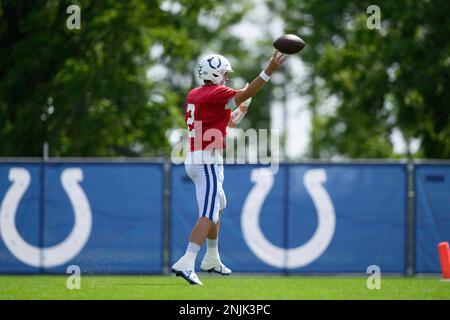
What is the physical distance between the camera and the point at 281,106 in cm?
4125

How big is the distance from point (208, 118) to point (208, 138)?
7.3 inches

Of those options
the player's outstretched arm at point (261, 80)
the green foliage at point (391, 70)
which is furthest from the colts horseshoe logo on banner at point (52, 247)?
the green foliage at point (391, 70)

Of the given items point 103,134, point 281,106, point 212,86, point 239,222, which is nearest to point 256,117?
point 281,106

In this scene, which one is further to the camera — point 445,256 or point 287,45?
point 445,256

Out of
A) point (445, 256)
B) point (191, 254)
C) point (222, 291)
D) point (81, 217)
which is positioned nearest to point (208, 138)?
point (191, 254)

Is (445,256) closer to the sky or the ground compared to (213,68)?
closer to the ground

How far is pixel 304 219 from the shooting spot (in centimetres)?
1280

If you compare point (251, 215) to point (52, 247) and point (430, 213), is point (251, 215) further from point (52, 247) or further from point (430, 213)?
point (52, 247)

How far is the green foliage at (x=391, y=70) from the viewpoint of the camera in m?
19.9

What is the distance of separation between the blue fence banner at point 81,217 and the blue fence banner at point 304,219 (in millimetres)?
380

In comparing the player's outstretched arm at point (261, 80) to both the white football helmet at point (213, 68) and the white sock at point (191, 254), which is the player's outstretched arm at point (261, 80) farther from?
the white sock at point (191, 254)

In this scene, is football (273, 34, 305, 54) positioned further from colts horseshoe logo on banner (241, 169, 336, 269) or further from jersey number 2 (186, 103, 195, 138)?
colts horseshoe logo on banner (241, 169, 336, 269)

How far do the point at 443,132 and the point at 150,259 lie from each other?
382 inches
